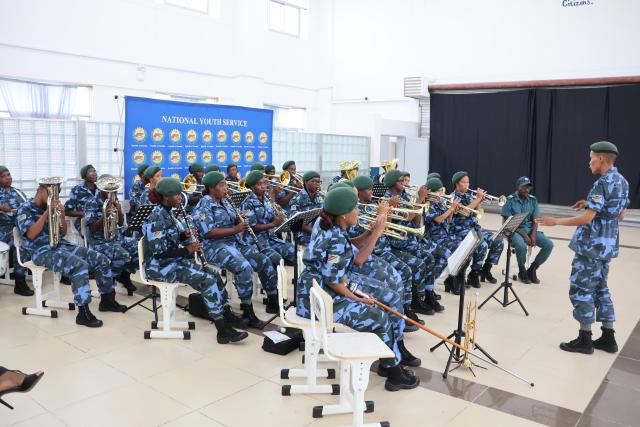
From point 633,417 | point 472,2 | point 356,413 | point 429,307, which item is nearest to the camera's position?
point 356,413

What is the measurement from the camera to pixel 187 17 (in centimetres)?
1356

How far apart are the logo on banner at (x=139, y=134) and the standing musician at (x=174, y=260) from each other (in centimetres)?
412

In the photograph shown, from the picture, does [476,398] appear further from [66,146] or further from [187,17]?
[187,17]

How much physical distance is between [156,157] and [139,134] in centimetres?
50

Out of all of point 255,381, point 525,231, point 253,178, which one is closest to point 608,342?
point 525,231

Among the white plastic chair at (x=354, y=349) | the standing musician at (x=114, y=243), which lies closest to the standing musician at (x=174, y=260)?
the standing musician at (x=114, y=243)

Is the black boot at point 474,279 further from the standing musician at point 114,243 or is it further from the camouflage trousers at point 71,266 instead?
the camouflage trousers at point 71,266

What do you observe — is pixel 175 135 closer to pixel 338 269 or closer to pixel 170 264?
pixel 170 264

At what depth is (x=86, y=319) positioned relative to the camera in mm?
5414

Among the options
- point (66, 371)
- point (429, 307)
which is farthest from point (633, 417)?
point (66, 371)

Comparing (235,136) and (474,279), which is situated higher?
(235,136)

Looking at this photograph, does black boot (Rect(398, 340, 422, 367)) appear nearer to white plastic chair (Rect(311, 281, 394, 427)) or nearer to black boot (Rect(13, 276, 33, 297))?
white plastic chair (Rect(311, 281, 394, 427))

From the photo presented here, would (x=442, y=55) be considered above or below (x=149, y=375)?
above

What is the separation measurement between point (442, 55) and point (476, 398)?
13043 millimetres
